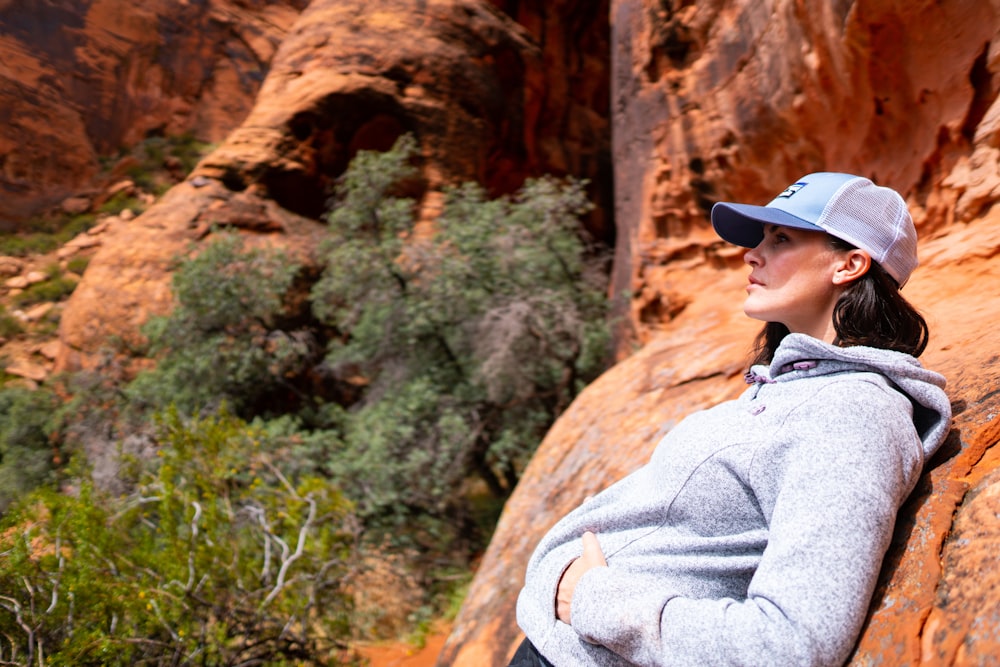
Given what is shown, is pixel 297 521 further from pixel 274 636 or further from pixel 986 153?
pixel 986 153

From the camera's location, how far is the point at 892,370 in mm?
1076

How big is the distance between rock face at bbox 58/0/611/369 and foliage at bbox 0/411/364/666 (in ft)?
14.0

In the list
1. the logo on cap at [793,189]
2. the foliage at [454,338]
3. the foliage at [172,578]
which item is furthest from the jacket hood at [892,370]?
the foliage at [454,338]

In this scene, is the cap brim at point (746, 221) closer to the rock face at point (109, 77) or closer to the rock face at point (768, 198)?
the rock face at point (768, 198)

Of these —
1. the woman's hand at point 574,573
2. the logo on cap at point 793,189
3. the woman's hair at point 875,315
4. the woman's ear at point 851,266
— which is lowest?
the woman's hand at point 574,573

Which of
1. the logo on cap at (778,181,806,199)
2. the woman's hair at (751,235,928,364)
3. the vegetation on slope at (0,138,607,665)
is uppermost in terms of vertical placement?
the logo on cap at (778,181,806,199)

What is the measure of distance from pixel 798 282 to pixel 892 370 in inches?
10.3

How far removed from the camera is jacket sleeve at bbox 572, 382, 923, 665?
0.84 metres

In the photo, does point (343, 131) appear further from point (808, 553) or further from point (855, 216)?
point (808, 553)

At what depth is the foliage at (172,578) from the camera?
8.00 feet

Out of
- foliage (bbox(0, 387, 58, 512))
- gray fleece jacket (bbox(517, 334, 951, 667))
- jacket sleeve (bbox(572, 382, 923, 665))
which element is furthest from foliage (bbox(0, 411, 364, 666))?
jacket sleeve (bbox(572, 382, 923, 665))

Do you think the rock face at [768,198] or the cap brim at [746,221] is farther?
the cap brim at [746,221]

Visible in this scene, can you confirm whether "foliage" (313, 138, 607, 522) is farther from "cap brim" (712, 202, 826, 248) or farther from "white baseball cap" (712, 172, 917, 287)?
"white baseball cap" (712, 172, 917, 287)

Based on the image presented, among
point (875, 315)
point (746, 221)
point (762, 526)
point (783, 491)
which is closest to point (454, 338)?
point (746, 221)
